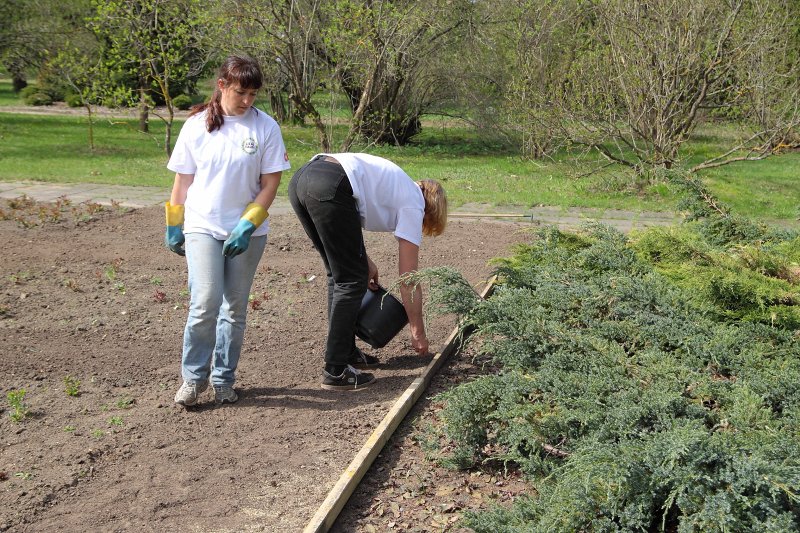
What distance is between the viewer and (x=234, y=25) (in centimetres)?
1423

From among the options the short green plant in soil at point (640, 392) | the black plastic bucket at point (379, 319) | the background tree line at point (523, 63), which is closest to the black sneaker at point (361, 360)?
the black plastic bucket at point (379, 319)

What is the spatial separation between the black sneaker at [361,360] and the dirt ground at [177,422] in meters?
0.08

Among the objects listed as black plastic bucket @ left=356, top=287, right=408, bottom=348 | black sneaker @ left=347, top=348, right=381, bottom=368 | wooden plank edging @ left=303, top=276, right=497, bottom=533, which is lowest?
black sneaker @ left=347, top=348, right=381, bottom=368

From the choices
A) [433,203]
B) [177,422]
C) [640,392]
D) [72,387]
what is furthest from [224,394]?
[640,392]

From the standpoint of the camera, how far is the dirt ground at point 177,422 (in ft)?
11.5

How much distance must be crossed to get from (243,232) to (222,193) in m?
0.26

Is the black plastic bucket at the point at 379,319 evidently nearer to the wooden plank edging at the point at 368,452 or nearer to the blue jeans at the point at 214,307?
the wooden plank edging at the point at 368,452

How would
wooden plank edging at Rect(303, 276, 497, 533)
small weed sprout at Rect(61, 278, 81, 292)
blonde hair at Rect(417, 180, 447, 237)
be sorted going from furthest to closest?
small weed sprout at Rect(61, 278, 81, 292), blonde hair at Rect(417, 180, 447, 237), wooden plank edging at Rect(303, 276, 497, 533)

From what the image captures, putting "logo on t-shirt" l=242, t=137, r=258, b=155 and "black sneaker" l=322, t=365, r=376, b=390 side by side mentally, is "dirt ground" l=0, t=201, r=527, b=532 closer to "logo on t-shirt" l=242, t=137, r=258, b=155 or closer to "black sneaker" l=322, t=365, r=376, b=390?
"black sneaker" l=322, t=365, r=376, b=390

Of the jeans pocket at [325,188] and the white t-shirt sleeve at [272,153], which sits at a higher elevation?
the white t-shirt sleeve at [272,153]

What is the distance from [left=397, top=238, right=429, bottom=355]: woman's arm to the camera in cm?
462

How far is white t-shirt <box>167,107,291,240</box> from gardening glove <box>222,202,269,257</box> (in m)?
0.09

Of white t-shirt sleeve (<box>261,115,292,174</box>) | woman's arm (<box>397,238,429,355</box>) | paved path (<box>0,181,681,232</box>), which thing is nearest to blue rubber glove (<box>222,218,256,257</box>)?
white t-shirt sleeve (<box>261,115,292,174</box>)

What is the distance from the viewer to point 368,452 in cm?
384
